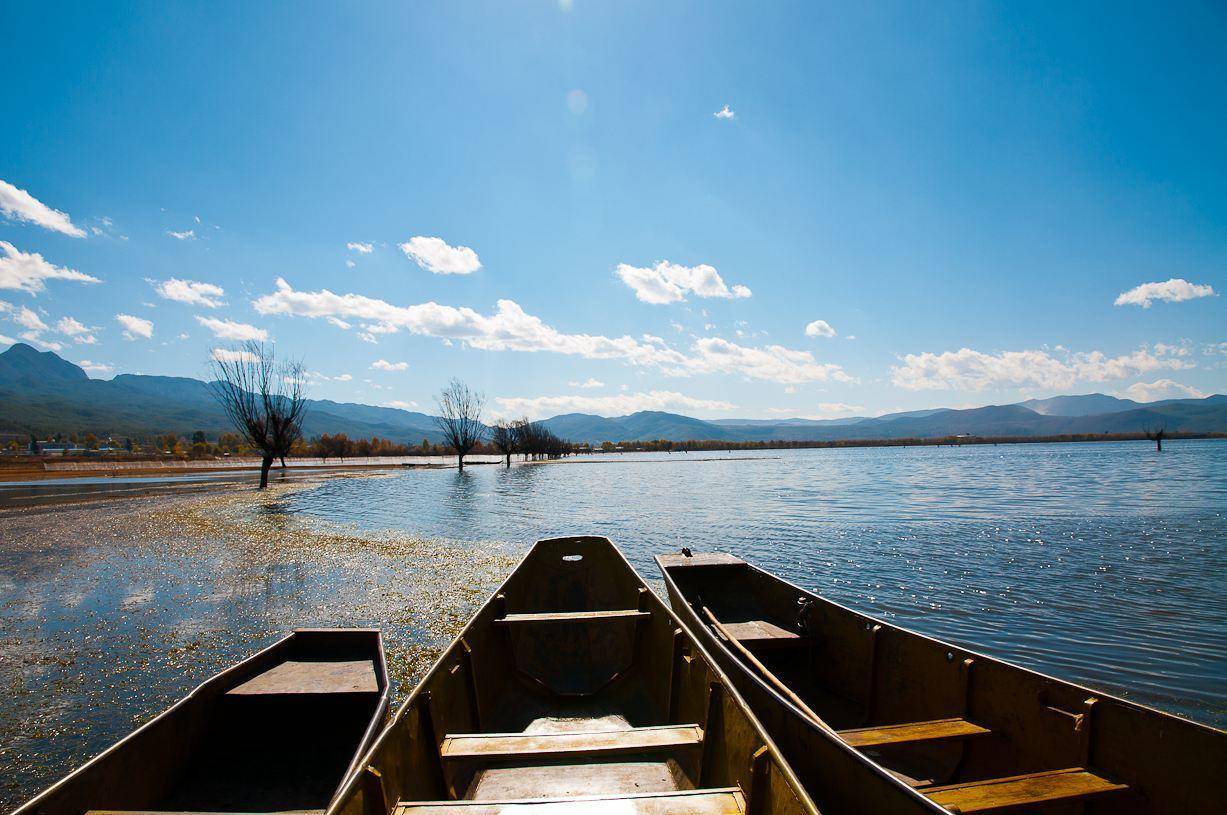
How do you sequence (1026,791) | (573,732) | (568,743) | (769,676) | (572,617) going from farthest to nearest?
(572,617)
(769,676)
(573,732)
(568,743)
(1026,791)

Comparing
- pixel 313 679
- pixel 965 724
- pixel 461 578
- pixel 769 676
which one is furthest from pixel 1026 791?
pixel 461 578

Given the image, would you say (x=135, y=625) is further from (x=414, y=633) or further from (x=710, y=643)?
(x=710, y=643)

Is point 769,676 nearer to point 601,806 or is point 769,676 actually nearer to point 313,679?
point 601,806

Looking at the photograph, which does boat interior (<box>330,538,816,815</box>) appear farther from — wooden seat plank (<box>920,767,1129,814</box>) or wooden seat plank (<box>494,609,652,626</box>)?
wooden seat plank (<box>920,767,1129,814</box>)

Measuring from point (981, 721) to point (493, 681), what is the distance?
474cm

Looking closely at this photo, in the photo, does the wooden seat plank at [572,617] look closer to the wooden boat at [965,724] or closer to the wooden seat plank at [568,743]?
the wooden boat at [965,724]

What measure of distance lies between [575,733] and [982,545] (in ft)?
57.0

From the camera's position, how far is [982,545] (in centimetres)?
1673

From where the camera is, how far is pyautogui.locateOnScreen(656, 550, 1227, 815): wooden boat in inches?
136

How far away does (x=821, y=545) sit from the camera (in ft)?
56.2

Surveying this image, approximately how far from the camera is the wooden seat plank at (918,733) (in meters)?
4.32

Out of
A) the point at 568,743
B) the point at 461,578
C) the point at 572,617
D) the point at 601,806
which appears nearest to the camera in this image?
the point at 601,806

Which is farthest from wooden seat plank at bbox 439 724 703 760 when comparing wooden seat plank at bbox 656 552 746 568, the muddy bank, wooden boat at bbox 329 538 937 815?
wooden seat plank at bbox 656 552 746 568

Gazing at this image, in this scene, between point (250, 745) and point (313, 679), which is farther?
point (313, 679)
